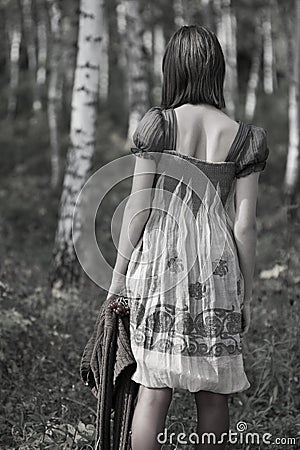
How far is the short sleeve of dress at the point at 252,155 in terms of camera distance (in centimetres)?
329

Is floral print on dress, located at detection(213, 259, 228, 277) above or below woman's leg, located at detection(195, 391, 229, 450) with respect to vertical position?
above

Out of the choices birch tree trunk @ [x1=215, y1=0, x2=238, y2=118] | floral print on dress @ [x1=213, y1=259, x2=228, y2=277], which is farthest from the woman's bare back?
birch tree trunk @ [x1=215, y1=0, x2=238, y2=118]

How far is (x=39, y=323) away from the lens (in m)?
6.15

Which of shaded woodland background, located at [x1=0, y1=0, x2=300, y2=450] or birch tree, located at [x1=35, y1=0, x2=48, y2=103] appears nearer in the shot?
shaded woodland background, located at [x1=0, y1=0, x2=300, y2=450]

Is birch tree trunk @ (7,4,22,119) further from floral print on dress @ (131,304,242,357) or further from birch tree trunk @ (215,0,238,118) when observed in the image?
floral print on dress @ (131,304,242,357)

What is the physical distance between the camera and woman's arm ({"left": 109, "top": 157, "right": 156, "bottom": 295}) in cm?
322

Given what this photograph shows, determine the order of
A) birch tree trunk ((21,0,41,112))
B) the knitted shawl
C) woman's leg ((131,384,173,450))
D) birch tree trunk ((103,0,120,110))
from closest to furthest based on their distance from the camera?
woman's leg ((131,384,173,450))
the knitted shawl
birch tree trunk ((103,0,120,110))
birch tree trunk ((21,0,41,112))

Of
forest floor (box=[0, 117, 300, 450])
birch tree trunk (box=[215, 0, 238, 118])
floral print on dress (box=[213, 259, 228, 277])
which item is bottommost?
forest floor (box=[0, 117, 300, 450])

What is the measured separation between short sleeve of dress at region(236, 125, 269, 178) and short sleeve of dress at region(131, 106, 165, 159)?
14.3 inches

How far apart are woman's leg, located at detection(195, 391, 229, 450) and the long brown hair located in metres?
1.29

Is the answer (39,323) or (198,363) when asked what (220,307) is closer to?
(198,363)

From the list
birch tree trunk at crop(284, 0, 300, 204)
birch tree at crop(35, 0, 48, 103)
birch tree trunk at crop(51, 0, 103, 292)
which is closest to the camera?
birch tree trunk at crop(51, 0, 103, 292)

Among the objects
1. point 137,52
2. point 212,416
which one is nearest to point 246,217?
point 212,416

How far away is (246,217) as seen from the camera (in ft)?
10.8
